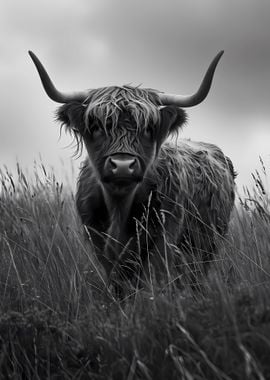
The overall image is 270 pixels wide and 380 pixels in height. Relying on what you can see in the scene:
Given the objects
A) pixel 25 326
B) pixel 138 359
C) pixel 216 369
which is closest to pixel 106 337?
pixel 138 359

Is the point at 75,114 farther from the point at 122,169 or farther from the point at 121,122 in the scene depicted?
the point at 122,169

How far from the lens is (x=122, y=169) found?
15.0ft

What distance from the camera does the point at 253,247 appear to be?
472 centimetres

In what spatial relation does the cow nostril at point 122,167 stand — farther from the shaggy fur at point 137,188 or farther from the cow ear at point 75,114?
the cow ear at point 75,114

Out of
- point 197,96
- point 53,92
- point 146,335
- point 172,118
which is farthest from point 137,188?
point 146,335

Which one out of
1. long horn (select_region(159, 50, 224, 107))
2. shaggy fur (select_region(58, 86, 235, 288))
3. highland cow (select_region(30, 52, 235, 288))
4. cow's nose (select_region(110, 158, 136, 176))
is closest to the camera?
cow's nose (select_region(110, 158, 136, 176))

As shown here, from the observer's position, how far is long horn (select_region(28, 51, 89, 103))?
17.6 ft

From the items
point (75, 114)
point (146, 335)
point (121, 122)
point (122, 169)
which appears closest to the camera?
point (146, 335)

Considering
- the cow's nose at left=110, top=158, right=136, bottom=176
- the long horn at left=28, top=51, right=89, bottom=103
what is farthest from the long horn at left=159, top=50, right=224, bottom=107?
the cow's nose at left=110, top=158, right=136, bottom=176

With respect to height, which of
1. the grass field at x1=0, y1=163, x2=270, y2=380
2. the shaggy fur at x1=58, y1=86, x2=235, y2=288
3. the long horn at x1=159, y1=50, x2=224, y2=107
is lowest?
the grass field at x1=0, y1=163, x2=270, y2=380

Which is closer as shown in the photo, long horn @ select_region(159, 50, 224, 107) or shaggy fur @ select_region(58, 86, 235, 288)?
shaggy fur @ select_region(58, 86, 235, 288)

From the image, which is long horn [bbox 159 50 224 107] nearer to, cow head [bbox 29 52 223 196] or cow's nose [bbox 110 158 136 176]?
cow head [bbox 29 52 223 196]

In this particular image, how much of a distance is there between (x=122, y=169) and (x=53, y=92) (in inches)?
52.1

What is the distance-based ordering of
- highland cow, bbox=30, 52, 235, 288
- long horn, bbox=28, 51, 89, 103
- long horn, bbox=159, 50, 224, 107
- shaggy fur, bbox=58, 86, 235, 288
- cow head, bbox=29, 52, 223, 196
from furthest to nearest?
long horn, bbox=28, 51, 89, 103
long horn, bbox=159, 50, 224, 107
shaggy fur, bbox=58, 86, 235, 288
highland cow, bbox=30, 52, 235, 288
cow head, bbox=29, 52, 223, 196
